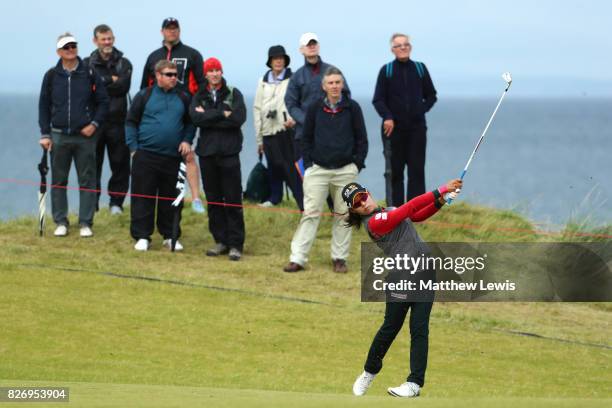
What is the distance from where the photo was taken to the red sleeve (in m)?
10.1

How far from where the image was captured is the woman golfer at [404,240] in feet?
33.2

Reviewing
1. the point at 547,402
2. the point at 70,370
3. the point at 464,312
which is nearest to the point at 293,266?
the point at 464,312

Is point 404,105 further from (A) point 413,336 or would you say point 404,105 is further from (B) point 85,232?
(A) point 413,336

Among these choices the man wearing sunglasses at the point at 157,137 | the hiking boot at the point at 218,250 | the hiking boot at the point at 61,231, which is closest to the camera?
the man wearing sunglasses at the point at 157,137

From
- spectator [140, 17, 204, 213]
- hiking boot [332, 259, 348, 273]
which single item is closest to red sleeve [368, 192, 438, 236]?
hiking boot [332, 259, 348, 273]

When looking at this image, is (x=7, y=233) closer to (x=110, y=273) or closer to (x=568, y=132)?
(x=110, y=273)

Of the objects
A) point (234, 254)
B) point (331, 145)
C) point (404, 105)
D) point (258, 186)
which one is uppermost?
point (404, 105)

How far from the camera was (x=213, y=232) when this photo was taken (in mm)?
16906

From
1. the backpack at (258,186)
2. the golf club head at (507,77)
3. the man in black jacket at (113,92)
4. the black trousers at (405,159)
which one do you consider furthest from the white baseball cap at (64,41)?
the golf club head at (507,77)

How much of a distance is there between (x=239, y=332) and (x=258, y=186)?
18.7 ft

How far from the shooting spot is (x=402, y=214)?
1011 centimetres

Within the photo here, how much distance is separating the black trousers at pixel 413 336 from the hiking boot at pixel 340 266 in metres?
5.90

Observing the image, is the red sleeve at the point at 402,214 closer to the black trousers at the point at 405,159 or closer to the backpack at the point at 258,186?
the black trousers at the point at 405,159

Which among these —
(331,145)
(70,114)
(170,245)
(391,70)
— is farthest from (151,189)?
(391,70)
